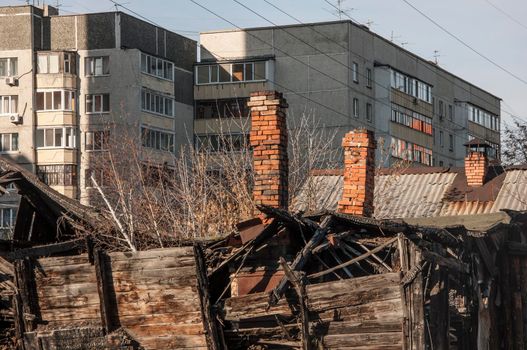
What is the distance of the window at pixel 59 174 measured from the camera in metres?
56.0

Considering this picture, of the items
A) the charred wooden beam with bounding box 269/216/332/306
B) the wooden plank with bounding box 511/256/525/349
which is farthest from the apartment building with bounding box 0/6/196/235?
the charred wooden beam with bounding box 269/216/332/306

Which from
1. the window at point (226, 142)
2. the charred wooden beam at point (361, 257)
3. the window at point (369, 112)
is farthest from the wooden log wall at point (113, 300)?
the window at point (369, 112)

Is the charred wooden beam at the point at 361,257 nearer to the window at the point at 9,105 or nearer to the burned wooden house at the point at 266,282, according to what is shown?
the burned wooden house at the point at 266,282

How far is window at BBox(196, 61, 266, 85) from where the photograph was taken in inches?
2389

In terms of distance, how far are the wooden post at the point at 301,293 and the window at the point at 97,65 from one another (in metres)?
46.5

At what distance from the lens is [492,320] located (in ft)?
53.4

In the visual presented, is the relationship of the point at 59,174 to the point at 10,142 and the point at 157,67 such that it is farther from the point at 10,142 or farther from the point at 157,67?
the point at 157,67

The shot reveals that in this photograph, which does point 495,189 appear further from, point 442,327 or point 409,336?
point 409,336

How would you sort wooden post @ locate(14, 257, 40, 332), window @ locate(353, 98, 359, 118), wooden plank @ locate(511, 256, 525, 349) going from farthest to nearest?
window @ locate(353, 98, 359, 118)
wooden plank @ locate(511, 256, 525, 349)
wooden post @ locate(14, 257, 40, 332)

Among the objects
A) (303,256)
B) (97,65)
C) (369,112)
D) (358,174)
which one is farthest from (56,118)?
(303,256)

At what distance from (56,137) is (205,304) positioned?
4637 centimetres

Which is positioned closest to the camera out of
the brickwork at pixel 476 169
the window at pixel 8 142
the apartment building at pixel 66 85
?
the brickwork at pixel 476 169

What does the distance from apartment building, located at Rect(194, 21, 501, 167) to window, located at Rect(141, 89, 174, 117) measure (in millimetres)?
2437

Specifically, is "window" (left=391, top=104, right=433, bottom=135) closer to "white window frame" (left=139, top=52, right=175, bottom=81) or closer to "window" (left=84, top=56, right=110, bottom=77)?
"white window frame" (left=139, top=52, right=175, bottom=81)
